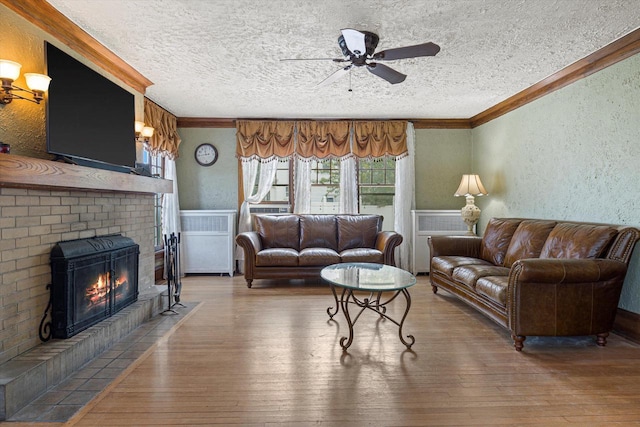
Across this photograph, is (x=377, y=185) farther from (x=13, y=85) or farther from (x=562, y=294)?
(x=13, y=85)

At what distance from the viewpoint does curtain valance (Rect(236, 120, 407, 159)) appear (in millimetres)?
5840

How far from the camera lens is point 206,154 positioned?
5.96 metres

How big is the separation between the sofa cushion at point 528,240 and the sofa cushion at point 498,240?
0.13 meters

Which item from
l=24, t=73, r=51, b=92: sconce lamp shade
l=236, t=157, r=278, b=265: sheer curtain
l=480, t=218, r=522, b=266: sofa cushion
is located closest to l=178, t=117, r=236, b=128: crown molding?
l=236, t=157, r=278, b=265: sheer curtain

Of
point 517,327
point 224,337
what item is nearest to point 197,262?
point 224,337

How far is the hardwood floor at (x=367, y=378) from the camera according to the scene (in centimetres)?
199

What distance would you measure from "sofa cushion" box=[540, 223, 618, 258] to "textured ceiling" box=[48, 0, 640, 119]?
5.21ft

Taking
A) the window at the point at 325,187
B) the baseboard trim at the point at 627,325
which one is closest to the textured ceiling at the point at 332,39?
the window at the point at 325,187

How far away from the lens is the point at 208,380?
2367mm

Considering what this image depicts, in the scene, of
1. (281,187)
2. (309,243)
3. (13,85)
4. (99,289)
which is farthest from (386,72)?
(281,187)

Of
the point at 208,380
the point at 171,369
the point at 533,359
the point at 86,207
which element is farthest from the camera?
the point at 86,207

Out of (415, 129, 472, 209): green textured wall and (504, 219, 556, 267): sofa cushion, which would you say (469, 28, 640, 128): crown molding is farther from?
(504, 219, 556, 267): sofa cushion

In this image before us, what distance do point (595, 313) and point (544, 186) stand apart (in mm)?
1816

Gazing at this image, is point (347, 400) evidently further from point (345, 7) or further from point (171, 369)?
point (345, 7)
